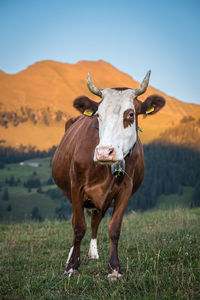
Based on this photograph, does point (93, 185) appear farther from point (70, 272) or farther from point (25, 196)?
point (25, 196)

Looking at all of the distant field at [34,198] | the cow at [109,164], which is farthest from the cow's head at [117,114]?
the distant field at [34,198]

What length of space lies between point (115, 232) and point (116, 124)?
164cm

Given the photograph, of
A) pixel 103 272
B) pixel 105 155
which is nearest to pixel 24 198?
pixel 103 272

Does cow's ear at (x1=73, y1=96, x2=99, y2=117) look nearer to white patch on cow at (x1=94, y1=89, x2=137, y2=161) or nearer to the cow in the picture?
the cow

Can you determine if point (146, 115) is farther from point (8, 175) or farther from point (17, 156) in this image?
point (17, 156)

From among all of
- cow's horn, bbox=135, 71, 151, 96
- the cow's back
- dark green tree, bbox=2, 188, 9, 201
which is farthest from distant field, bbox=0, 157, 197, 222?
cow's horn, bbox=135, 71, 151, 96

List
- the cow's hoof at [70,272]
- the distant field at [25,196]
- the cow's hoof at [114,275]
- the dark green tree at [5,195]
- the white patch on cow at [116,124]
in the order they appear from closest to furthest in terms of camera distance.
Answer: the cow's hoof at [114,275], the white patch on cow at [116,124], the cow's hoof at [70,272], the distant field at [25,196], the dark green tree at [5,195]

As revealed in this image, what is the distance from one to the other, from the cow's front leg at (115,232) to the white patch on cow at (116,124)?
774mm

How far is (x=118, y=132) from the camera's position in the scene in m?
4.68

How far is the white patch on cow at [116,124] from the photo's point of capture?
4516 millimetres

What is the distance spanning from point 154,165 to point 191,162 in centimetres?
1742

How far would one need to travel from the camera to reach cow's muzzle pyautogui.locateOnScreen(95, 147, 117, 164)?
4.22 meters

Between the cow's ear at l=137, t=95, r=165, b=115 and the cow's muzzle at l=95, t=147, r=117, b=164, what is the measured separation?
1333 mm

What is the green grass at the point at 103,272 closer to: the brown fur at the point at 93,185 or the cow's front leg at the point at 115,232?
the cow's front leg at the point at 115,232
